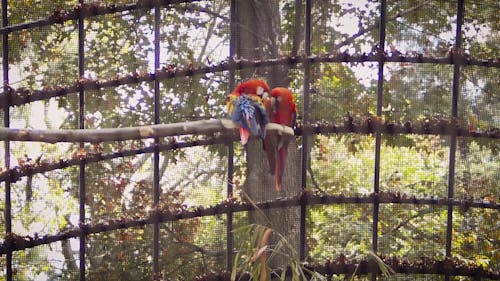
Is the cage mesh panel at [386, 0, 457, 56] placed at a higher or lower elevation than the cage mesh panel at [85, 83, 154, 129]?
higher

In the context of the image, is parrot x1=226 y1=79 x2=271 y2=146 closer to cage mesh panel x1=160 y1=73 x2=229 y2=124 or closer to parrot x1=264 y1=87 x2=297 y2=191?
parrot x1=264 y1=87 x2=297 y2=191

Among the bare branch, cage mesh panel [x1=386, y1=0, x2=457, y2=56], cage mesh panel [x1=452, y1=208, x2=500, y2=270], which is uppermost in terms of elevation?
cage mesh panel [x1=386, y1=0, x2=457, y2=56]

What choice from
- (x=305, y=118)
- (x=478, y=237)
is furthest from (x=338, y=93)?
(x=478, y=237)

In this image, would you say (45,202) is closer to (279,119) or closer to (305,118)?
(279,119)

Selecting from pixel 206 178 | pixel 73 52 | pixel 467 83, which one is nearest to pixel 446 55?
pixel 467 83

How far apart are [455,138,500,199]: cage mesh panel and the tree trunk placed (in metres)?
1.05

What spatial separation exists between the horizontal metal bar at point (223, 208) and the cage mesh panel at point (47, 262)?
151 millimetres

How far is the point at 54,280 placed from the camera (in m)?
3.80

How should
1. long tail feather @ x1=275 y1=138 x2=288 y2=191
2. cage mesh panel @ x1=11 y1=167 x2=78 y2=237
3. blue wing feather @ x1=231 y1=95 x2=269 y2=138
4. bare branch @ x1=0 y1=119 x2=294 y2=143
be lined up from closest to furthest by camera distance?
bare branch @ x1=0 y1=119 x2=294 y2=143
blue wing feather @ x1=231 y1=95 x2=269 y2=138
long tail feather @ x1=275 y1=138 x2=288 y2=191
cage mesh panel @ x1=11 y1=167 x2=78 y2=237

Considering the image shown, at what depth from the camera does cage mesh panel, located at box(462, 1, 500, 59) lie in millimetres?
3926

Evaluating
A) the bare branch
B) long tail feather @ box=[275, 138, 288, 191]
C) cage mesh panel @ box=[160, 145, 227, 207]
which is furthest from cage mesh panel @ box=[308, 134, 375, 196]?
the bare branch

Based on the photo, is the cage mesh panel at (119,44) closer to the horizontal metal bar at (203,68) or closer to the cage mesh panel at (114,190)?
the horizontal metal bar at (203,68)

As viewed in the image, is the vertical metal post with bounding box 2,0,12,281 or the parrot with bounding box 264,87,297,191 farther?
the vertical metal post with bounding box 2,0,12,281

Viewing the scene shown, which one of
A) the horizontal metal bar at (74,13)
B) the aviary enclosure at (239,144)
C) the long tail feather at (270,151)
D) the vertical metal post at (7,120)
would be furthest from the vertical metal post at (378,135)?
the vertical metal post at (7,120)
